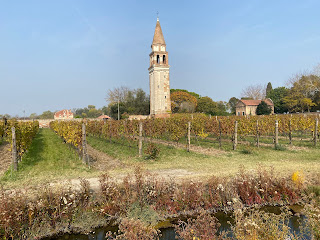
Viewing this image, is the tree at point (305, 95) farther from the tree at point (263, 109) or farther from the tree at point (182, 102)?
the tree at point (182, 102)

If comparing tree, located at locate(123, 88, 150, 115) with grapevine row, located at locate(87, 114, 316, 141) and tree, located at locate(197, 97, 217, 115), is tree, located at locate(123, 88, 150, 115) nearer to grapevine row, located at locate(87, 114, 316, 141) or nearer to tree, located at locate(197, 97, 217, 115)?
tree, located at locate(197, 97, 217, 115)

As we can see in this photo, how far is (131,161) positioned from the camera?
11.3m

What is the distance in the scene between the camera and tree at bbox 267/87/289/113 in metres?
53.2

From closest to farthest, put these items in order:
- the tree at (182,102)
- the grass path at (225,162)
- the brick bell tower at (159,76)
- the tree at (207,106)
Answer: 1. the grass path at (225,162)
2. the brick bell tower at (159,76)
3. the tree at (207,106)
4. the tree at (182,102)

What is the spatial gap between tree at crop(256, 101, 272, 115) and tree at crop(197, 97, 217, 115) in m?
10.2

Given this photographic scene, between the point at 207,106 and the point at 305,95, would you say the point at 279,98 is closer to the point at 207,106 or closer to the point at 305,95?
the point at 305,95

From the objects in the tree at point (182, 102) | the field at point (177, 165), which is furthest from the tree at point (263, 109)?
the field at point (177, 165)

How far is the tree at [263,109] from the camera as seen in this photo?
5072 cm

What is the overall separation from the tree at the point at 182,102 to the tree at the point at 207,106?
1569 millimetres

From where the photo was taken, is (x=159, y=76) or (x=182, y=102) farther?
(x=182, y=102)

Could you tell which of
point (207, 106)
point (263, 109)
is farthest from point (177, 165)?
point (207, 106)

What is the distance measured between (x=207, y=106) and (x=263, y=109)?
42.8 feet

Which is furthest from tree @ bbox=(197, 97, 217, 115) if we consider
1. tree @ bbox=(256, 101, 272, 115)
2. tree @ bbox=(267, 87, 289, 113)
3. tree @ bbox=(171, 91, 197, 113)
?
tree @ bbox=(267, 87, 289, 113)

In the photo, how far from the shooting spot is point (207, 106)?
57.6m
